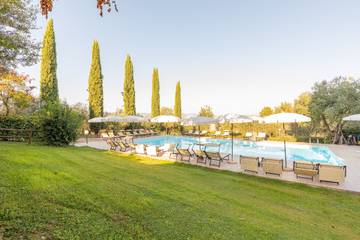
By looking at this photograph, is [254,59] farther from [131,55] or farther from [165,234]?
[165,234]

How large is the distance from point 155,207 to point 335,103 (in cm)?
1915

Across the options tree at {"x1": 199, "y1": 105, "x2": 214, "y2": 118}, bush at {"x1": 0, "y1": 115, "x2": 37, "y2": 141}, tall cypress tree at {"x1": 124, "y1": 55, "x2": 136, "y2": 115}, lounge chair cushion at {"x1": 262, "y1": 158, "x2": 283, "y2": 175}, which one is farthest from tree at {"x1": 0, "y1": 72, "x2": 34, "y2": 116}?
tree at {"x1": 199, "y1": 105, "x2": 214, "y2": 118}

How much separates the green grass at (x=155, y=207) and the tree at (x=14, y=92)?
11.9 metres

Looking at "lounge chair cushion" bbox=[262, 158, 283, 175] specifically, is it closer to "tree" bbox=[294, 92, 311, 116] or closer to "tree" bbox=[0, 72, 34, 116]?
"tree" bbox=[294, 92, 311, 116]

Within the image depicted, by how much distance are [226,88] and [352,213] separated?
2656 cm

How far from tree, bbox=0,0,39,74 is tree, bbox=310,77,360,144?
76.2 ft

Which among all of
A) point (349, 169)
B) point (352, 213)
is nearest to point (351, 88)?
point (349, 169)

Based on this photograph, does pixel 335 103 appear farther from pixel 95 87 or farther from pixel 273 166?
pixel 95 87

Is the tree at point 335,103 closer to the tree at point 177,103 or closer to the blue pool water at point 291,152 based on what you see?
the blue pool water at point 291,152

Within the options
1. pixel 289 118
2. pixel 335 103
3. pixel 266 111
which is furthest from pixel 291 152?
pixel 266 111

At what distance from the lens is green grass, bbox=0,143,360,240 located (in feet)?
10.0

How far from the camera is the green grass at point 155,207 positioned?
306 cm

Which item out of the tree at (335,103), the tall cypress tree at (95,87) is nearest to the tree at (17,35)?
the tall cypress tree at (95,87)

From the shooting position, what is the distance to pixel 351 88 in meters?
16.8
